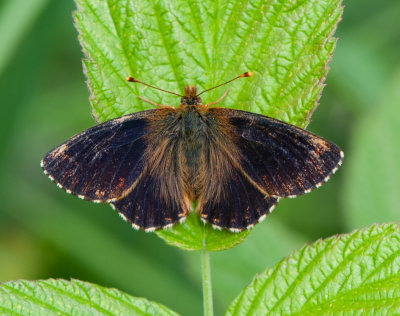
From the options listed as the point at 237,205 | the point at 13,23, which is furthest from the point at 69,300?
the point at 13,23

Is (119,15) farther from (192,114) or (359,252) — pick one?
(359,252)

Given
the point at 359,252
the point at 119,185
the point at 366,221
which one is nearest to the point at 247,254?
the point at 366,221

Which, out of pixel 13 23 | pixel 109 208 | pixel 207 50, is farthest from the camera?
pixel 109 208

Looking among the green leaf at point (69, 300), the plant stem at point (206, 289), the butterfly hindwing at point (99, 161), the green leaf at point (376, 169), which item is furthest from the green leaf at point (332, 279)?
the green leaf at point (376, 169)

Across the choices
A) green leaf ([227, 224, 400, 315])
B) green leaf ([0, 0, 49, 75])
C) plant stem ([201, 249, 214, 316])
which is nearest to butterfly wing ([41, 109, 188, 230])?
plant stem ([201, 249, 214, 316])

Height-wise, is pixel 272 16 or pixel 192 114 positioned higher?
pixel 272 16

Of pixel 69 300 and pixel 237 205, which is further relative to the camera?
pixel 237 205

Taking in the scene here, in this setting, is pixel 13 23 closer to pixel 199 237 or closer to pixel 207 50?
pixel 207 50

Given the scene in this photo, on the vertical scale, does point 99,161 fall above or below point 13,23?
below
